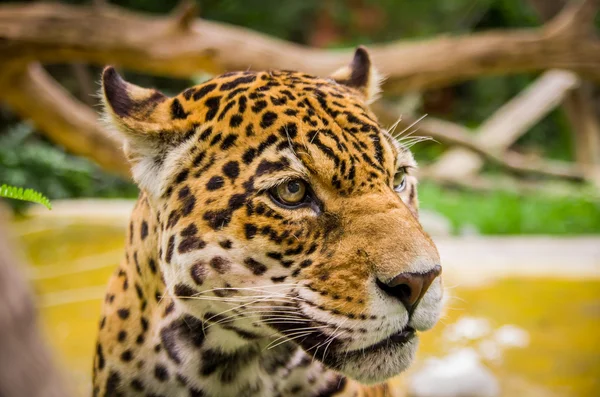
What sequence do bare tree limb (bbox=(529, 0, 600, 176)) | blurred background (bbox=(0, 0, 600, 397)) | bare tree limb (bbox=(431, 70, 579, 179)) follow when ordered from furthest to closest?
1. bare tree limb (bbox=(431, 70, 579, 179))
2. bare tree limb (bbox=(529, 0, 600, 176))
3. blurred background (bbox=(0, 0, 600, 397))

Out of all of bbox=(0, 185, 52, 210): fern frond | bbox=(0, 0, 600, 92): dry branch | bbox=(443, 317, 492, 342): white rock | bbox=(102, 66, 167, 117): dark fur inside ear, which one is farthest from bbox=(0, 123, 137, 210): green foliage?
bbox=(0, 185, 52, 210): fern frond

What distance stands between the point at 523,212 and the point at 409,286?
867 centimetres

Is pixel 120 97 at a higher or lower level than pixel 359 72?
lower

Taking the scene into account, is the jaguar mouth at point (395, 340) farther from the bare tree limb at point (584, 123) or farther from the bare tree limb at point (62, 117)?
the bare tree limb at point (584, 123)

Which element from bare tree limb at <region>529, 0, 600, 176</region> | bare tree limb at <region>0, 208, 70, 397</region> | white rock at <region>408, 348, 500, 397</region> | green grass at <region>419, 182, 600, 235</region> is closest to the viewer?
bare tree limb at <region>0, 208, 70, 397</region>

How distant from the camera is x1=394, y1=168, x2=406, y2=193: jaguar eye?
2.34 m

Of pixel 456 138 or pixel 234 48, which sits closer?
pixel 234 48

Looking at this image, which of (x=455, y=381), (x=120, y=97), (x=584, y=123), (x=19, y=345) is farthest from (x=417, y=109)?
(x=19, y=345)

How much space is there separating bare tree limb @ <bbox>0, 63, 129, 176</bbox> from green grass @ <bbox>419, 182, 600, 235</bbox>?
4.41m

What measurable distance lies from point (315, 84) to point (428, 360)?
315 cm

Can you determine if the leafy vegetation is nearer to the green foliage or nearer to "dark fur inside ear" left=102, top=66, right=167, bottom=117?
→ the green foliage

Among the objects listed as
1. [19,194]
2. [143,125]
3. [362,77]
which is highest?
[362,77]

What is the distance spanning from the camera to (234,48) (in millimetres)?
6039

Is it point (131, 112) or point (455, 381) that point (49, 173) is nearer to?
point (455, 381)
